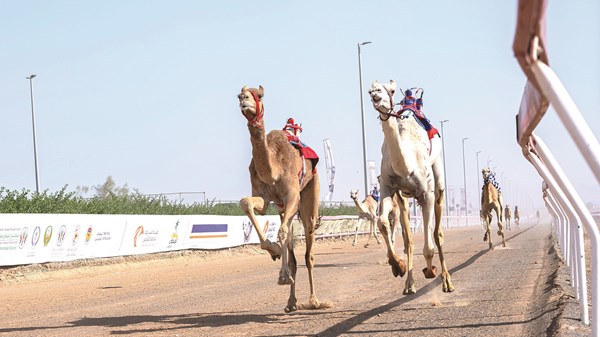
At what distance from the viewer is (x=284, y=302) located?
12836 millimetres

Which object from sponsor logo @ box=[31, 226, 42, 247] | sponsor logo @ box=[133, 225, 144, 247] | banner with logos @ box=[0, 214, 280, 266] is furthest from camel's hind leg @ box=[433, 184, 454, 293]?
sponsor logo @ box=[133, 225, 144, 247]

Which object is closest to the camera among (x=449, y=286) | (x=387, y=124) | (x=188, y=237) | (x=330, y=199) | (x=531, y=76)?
(x=531, y=76)

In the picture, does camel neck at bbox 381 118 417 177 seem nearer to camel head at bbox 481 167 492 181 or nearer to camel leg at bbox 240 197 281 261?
camel leg at bbox 240 197 281 261

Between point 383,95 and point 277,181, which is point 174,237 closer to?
point 277,181

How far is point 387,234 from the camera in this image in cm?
1117

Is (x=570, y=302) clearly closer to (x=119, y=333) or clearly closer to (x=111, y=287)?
(x=119, y=333)

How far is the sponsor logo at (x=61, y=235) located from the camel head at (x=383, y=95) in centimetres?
1331

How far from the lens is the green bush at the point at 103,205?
960 inches

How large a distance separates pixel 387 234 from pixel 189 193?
29.9 m

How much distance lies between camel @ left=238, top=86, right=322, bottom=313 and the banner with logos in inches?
385

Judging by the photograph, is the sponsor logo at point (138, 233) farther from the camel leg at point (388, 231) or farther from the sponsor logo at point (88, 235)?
the camel leg at point (388, 231)

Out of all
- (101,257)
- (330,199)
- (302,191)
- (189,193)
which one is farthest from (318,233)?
(302,191)

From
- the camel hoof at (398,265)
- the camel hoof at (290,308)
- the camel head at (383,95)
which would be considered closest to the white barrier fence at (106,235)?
the camel hoof at (290,308)

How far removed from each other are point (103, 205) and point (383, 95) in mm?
21978
